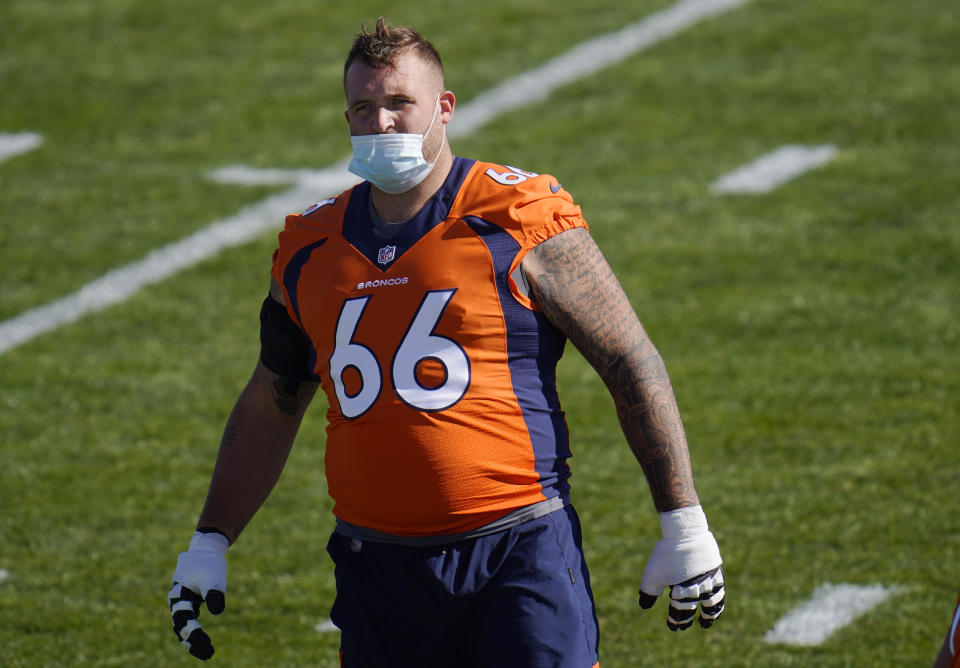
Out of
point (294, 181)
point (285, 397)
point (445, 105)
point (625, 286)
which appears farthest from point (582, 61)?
point (285, 397)

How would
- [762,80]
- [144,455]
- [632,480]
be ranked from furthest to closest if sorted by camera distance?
[762,80]
[144,455]
[632,480]

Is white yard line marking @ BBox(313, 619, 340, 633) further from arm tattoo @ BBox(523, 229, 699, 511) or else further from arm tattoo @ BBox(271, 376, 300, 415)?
arm tattoo @ BBox(523, 229, 699, 511)

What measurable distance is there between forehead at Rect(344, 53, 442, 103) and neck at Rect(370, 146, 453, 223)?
Answer: 18cm

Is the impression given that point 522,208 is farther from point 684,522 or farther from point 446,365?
point 684,522

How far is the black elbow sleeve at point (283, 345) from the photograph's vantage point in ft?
12.1

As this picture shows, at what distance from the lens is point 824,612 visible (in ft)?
17.7

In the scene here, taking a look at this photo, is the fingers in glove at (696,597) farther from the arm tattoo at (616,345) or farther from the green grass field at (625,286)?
the green grass field at (625,286)

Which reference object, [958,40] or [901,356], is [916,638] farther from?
[958,40]

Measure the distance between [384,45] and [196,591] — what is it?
1.42m

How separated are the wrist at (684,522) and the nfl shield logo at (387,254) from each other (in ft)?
2.87

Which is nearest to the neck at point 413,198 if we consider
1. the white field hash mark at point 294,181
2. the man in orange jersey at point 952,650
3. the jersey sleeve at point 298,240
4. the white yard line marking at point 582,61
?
the jersey sleeve at point 298,240

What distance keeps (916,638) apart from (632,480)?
6.05 feet

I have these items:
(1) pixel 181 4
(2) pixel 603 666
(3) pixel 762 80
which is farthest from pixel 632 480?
(1) pixel 181 4

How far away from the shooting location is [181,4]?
1407cm
